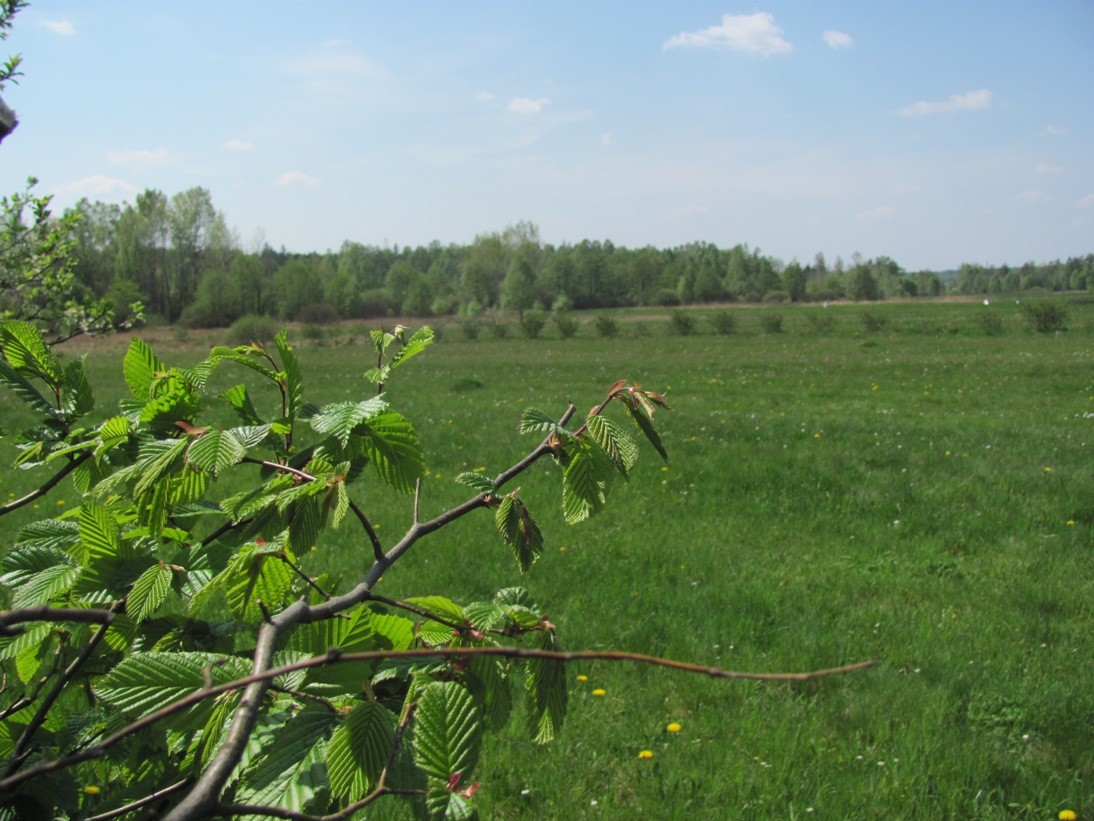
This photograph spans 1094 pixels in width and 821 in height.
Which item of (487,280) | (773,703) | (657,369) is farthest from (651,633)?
(487,280)

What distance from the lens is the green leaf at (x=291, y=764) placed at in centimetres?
88

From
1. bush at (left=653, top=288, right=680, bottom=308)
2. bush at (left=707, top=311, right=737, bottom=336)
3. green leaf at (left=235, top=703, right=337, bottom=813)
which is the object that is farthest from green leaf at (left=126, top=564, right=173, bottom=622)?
bush at (left=653, top=288, right=680, bottom=308)

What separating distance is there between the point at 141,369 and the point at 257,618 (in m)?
0.61

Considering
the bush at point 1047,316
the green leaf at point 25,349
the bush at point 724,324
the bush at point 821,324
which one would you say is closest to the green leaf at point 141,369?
the green leaf at point 25,349

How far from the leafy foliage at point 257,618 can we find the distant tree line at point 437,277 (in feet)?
151

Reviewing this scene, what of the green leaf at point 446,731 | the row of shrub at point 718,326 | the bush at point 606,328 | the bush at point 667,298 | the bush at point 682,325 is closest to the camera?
the green leaf at point 446,731

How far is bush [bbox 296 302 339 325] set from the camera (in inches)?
2107

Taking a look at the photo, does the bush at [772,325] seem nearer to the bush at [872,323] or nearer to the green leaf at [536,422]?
the bush at [872,323]

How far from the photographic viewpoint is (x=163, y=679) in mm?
973

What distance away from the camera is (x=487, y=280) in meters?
83.6

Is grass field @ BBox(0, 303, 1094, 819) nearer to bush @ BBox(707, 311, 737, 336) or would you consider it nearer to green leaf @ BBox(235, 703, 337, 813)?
green leaf @ BBox(235, 703, 337, 813)

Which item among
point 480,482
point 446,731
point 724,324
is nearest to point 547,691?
point 446,731

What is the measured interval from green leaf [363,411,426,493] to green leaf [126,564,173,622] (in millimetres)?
349

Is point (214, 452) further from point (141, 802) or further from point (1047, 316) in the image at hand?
point (1047, 316)
